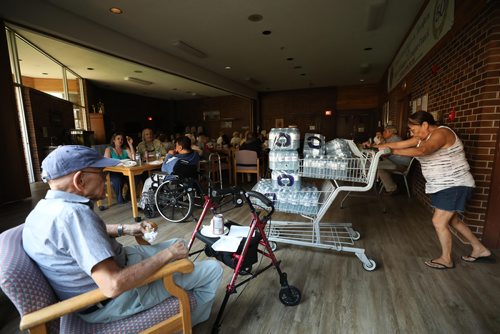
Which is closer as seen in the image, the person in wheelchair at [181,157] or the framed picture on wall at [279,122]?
the person in wheelchair at [181,157]

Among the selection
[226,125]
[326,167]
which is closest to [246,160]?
[326,167]

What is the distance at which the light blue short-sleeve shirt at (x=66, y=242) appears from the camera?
0.91 meters

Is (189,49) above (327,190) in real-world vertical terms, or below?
above

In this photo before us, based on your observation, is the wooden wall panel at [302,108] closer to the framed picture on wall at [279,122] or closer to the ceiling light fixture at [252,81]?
the framed picture on wall at [279,122]

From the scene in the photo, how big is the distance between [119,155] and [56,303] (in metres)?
3.77

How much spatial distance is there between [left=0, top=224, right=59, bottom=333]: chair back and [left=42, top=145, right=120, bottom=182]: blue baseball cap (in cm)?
29

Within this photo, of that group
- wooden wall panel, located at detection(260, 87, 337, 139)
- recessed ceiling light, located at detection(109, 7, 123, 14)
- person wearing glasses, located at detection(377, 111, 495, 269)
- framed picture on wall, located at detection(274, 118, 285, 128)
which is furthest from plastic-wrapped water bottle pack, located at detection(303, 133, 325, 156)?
framed picture on wall, located at detection(274, 118, 285, 128)

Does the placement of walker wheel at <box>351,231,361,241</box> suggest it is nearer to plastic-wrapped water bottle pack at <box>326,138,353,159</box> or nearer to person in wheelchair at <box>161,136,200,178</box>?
plastic-wrapped water bottle pack at <box>326,138,353,159</box>

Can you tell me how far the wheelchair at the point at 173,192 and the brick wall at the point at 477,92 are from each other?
3240 mm

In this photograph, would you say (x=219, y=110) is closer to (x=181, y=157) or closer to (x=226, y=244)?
(x=181, y=157)

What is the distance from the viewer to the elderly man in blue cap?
91 centimetres

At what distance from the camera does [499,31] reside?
2166mm

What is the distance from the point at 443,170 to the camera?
2.04 m

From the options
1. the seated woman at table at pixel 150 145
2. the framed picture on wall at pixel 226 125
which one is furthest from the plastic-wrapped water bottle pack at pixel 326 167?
the framed picture on wall at pixel 226 125
